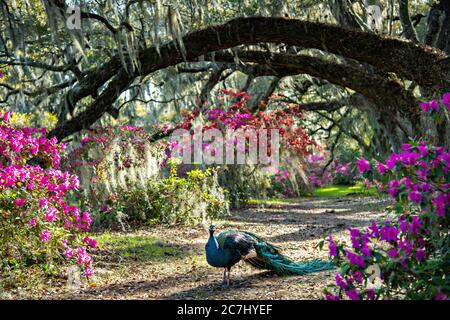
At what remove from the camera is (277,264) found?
5371 millimetres

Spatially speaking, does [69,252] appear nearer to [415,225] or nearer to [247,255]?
[247,255]

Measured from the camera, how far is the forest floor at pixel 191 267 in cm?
489

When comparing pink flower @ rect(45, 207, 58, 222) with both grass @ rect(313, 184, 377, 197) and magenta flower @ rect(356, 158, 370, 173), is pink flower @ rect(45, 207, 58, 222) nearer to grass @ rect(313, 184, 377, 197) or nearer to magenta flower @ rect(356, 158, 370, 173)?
magenta flower @ rect(356, 158, 370, 173)

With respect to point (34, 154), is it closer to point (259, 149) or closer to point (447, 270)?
point (447, 270)

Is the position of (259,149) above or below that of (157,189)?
above

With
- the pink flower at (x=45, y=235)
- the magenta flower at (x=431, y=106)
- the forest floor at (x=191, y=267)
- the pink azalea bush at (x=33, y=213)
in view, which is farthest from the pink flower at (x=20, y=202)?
the magenta flower at (x=431, y=106)

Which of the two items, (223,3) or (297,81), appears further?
(297,81)

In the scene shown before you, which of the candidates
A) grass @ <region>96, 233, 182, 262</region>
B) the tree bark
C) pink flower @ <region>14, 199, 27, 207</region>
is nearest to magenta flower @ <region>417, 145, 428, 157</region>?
the tree bark

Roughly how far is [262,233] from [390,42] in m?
3.82

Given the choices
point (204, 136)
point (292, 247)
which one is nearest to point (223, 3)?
point (204, 136)

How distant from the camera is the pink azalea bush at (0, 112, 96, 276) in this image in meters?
4.85

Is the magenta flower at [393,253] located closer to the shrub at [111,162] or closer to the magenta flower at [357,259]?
the magenta flower at [357,259]

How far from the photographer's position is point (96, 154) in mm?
8711

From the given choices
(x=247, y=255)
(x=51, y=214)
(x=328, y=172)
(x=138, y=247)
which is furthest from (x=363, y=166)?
(x=328, y=172)
